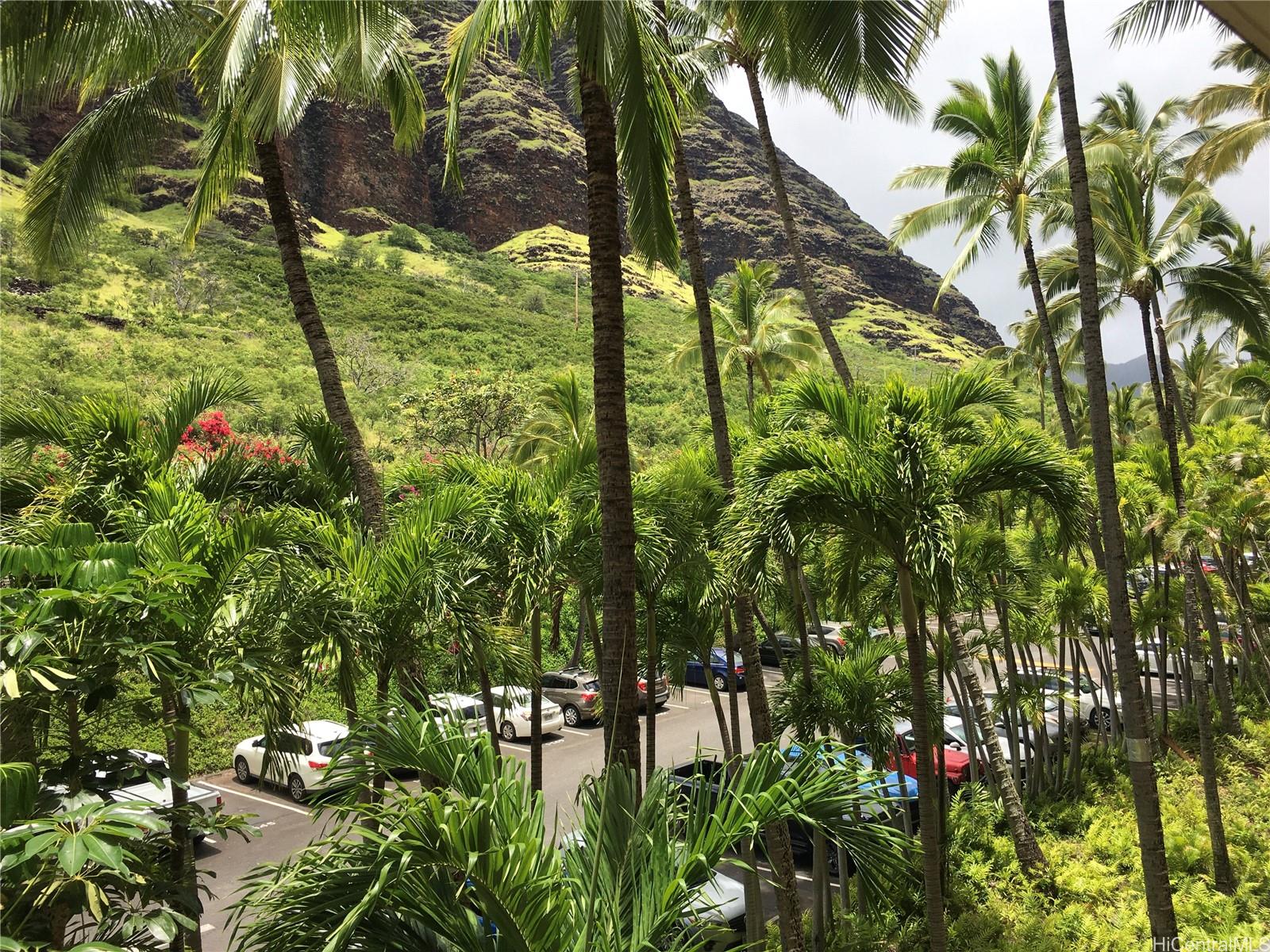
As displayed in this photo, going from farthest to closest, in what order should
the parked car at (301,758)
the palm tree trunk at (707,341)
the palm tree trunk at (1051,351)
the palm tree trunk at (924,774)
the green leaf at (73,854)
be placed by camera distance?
the parked car at (301,758) < the palm tree trunk at (1051,351) < the palm tree trunk at (707,341) < the palm tree trunk at (924,774) < the green leaf at (73,854)

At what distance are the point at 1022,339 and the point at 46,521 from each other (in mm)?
37449

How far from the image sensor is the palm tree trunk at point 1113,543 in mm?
6801

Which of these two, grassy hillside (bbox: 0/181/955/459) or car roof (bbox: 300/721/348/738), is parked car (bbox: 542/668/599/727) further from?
grassy hillside (bbox: 0/181/955/459)

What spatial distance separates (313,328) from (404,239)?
6784 centimetres

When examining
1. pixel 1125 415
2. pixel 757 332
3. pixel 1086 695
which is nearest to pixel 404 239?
pixel 1125 415

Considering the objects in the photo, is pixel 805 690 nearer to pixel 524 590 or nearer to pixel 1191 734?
pixel 524 590

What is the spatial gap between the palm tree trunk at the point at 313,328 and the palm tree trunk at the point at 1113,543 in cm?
653

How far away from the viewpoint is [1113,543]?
6816 mm

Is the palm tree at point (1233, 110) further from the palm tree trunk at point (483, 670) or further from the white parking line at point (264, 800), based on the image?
the white parking line at point (264, 800)

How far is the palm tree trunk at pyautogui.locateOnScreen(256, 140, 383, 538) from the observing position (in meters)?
7.62

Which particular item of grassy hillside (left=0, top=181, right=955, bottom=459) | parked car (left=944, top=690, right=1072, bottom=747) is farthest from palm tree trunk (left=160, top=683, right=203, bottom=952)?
grassy hillside (left=0, top=181, right=955, bottom=459)

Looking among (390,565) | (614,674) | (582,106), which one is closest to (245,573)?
(390,565)

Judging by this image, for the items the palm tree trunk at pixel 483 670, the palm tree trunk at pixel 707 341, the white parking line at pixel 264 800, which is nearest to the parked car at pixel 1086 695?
the palm tree trunk at pixel 707 341

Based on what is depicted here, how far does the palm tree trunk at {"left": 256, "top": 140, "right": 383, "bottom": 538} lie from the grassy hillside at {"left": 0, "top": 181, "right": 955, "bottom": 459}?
12166 mm
